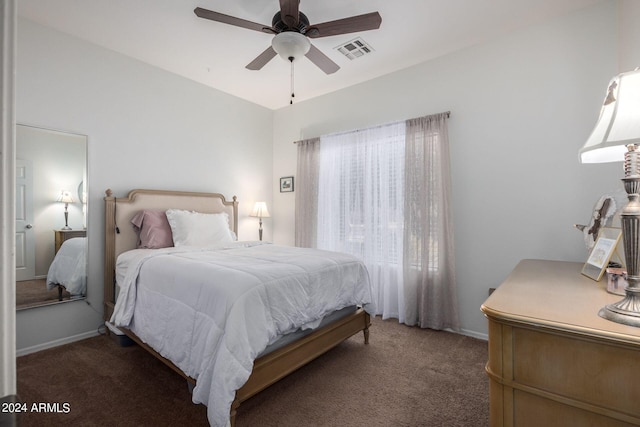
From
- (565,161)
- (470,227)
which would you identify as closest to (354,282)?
(470,227)

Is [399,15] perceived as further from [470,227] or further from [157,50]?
[157,50]

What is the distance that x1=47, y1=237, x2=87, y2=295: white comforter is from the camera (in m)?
2.67

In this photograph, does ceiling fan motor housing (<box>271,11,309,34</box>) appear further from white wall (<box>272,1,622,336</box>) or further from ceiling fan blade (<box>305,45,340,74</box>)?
white wall (<box>272,1,622,336</box>)

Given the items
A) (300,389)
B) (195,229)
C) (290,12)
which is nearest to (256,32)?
(290,12)

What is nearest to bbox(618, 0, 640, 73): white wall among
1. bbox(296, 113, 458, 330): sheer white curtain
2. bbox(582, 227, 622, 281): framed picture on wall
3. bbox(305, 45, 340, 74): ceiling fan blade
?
bbox(582, 227, 622, 281): framed picture on wall

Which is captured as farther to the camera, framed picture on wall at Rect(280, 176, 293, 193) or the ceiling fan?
framed picture on wall at Rect(280, 176, 293, 193)

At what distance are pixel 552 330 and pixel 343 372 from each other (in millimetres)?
1652

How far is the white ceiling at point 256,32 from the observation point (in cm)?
233

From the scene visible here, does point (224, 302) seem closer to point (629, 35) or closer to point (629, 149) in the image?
point (629, 149)

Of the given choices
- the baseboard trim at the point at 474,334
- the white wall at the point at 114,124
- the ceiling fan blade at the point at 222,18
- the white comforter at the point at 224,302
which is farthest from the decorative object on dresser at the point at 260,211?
the baseboard trim at the point at 474,334

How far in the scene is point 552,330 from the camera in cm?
91

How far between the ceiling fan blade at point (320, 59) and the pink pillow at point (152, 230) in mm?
2256

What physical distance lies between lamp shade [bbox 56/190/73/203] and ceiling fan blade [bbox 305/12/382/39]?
104 inches

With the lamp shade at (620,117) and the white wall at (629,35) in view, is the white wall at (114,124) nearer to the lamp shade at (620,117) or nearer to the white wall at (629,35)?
the lamp shade at (620,117)
